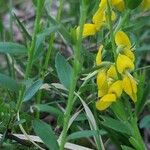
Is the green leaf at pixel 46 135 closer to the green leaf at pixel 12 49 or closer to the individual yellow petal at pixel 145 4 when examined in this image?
the green leaf at pixel 12 49

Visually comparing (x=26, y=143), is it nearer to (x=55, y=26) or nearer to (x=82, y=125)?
(x=82, y=125)

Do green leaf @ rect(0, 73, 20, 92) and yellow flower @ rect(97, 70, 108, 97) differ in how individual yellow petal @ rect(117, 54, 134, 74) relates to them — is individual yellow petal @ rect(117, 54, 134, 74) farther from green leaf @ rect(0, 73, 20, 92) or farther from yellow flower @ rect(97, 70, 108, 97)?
green leaf @ rect(0, 73, 20, 92)

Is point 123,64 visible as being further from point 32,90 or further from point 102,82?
point 32,90

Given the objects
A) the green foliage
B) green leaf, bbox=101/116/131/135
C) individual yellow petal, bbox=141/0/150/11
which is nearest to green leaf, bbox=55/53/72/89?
the green foliage

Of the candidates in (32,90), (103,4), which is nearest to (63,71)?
(32,90)

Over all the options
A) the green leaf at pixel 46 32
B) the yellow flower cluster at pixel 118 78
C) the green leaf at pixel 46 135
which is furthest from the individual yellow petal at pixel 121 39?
the green leaf at pixel 46 135
